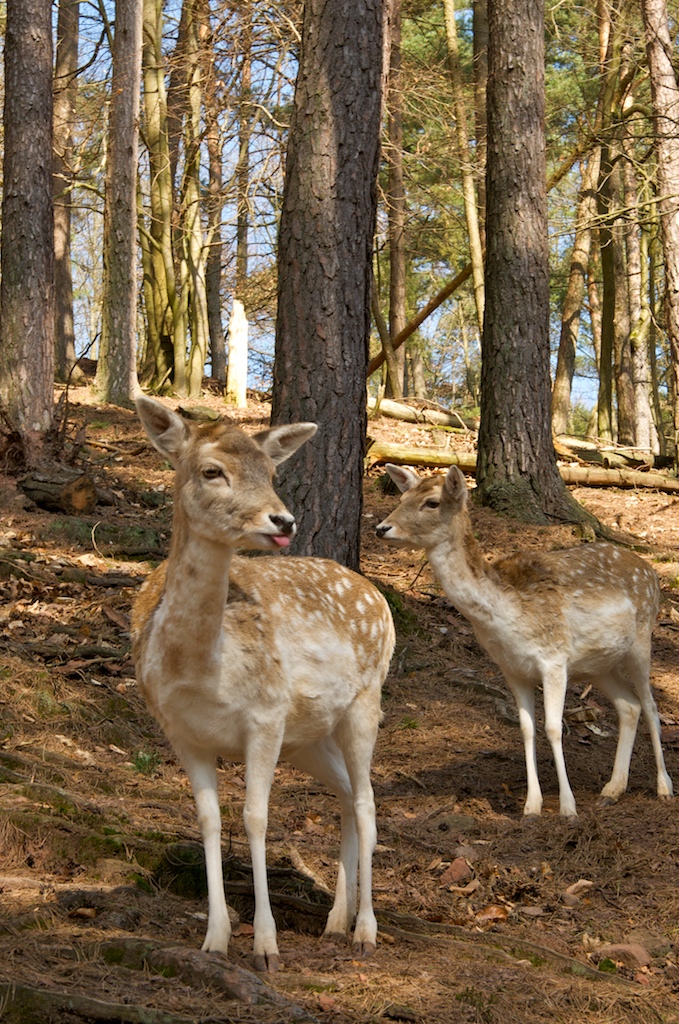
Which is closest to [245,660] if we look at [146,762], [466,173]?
[146,762]

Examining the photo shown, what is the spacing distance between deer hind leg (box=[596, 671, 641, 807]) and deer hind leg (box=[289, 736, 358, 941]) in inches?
105

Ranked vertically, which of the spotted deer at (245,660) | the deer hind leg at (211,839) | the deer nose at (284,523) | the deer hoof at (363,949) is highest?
the deer nose at (284,523)

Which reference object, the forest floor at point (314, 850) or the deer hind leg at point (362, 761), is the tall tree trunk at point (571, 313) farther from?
the deer hind leg at point (362, 761)

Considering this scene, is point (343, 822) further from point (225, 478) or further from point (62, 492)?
point (62, 492)

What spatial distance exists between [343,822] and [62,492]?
641 cm

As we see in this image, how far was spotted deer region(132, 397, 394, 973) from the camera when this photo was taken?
14.3 feet

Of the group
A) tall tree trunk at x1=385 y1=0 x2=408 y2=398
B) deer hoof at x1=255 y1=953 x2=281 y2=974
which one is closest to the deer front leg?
deer hoof at x1=255 y1=953 x2=281 y2=974

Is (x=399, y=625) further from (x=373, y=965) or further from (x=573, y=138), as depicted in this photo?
(x=573, y=138)

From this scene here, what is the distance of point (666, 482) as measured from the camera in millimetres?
15156

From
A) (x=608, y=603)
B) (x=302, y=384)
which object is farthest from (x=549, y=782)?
(x=302, y=384)

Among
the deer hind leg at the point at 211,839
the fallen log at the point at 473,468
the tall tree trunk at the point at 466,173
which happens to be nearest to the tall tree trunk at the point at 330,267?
the deer hind leg at the point at 211,839

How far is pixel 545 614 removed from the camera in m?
7.55

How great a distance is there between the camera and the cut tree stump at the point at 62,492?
1073 centimetres

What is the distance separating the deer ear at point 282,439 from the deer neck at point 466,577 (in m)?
2.86
